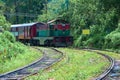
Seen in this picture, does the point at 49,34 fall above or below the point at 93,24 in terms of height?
below

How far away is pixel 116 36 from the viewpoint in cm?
3167

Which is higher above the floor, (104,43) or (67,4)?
(67,4)

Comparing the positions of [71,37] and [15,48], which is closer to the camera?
[15,48]

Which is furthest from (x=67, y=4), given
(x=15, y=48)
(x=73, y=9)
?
(x=15, y=48)

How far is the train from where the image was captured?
139 ft

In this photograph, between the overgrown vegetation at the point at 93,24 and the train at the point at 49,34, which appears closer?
the overgrown vegetation at the point at 93,24

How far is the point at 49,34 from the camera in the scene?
43312 millimetres

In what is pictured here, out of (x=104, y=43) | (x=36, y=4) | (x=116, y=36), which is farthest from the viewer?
(x=36, y=4)

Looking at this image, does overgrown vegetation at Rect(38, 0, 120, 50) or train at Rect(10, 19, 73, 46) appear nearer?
overgrown vegetation at Rect(38, 0, 120, 50)

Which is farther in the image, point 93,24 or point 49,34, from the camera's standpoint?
point 93,24

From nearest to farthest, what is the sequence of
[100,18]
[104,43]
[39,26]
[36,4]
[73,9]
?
[104,43], [100,18], [39,26], [73,9], [36,4]

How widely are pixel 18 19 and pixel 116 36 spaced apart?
5356cm

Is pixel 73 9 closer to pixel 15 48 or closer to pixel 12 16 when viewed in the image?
pixel 15 48

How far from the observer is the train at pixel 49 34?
42500 mm
